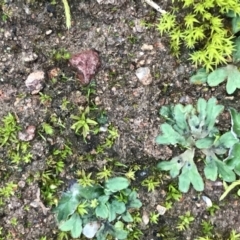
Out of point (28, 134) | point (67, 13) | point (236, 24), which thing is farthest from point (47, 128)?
point (236, 24)

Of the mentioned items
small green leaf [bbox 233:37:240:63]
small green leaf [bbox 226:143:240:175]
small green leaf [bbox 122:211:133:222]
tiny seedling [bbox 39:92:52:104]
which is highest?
small green leaf [bbox 233:37:240:63]

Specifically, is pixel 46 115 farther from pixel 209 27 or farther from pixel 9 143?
pixel 209 27

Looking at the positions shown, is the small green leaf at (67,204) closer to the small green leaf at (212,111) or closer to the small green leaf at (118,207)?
the small green leaf at (118,207)

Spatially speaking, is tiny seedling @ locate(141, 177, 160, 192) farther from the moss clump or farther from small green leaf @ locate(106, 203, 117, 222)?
the moss clump

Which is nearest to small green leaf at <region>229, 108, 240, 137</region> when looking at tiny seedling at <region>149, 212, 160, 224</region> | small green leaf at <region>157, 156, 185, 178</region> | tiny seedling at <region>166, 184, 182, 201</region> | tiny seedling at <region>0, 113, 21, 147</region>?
small green leaf at <region>157, 156, 185, 178</region>

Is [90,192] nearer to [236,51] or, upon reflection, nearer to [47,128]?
[47,128]

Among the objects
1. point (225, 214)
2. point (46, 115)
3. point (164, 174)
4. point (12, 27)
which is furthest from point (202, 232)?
point (12, 27)
